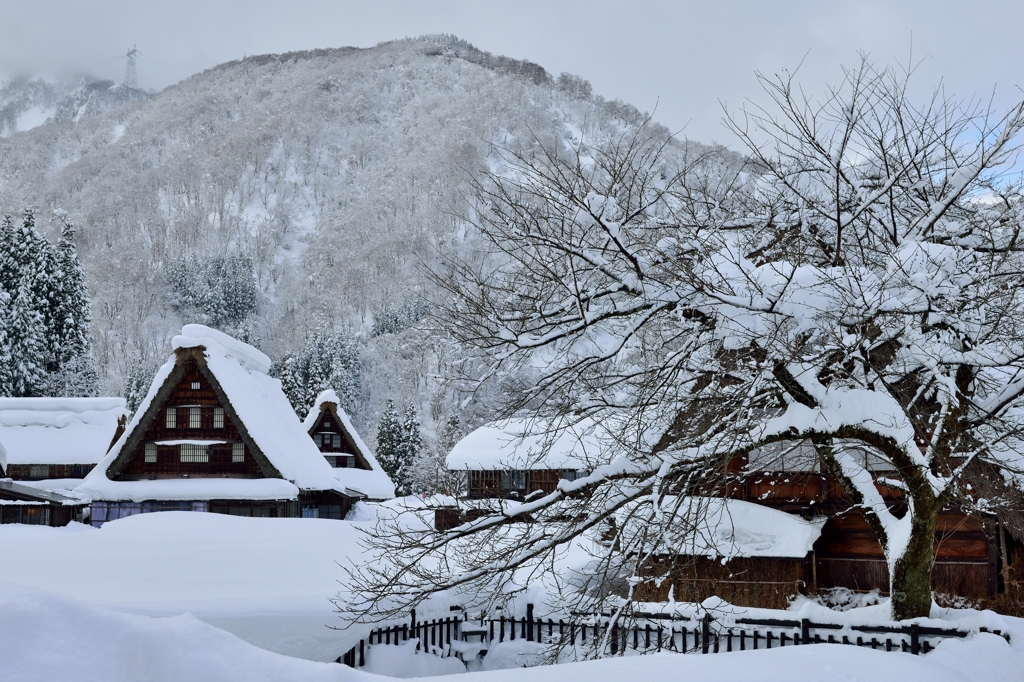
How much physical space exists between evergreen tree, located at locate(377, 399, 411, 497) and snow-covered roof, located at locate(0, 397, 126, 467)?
20202 mm

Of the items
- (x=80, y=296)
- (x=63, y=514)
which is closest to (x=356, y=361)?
(x=80, y=296)

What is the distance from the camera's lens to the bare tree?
781cm

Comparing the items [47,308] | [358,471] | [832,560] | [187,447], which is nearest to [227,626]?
[832,560]

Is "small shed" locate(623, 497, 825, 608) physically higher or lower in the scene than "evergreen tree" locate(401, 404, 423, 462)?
lower

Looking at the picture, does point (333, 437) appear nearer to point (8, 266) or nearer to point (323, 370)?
point (8, 266)

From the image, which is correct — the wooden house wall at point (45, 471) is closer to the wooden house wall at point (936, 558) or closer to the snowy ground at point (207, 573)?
the snowy ground at point (207, 573)

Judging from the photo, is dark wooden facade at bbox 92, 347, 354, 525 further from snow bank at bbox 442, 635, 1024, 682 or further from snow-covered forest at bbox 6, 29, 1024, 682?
snow bank at bbox 442, 635, 1024, 682

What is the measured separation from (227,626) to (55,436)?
1580 inches

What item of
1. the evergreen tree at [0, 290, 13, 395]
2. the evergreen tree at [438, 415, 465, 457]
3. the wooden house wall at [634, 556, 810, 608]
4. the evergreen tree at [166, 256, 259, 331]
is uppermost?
the evergreen tree at [166, 256, 259, 331]

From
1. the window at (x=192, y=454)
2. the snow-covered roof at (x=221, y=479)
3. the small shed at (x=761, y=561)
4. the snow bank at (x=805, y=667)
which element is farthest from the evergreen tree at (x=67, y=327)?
the snow bank at (x=805, y=667)

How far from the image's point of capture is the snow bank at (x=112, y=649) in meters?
2.89

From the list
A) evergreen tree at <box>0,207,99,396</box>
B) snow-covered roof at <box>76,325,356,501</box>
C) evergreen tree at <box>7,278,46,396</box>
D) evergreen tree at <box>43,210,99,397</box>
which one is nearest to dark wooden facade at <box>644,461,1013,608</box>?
snow-covered roof at <box>76,325,356,501</box>

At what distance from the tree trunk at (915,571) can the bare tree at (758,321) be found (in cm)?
2

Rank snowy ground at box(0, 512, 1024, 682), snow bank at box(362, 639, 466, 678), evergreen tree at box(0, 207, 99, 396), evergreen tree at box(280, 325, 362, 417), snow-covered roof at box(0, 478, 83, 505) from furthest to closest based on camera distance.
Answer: evergreen tree at box(280, 325, 362, 417) < evergreen tree at box(0, 207, 99, 396) < snow-covered roof at box(0, 478, 83, 505) < snow bank at box(362, 639, 466, 678) < snowy ground at box(0, 512, 1024, 682)
